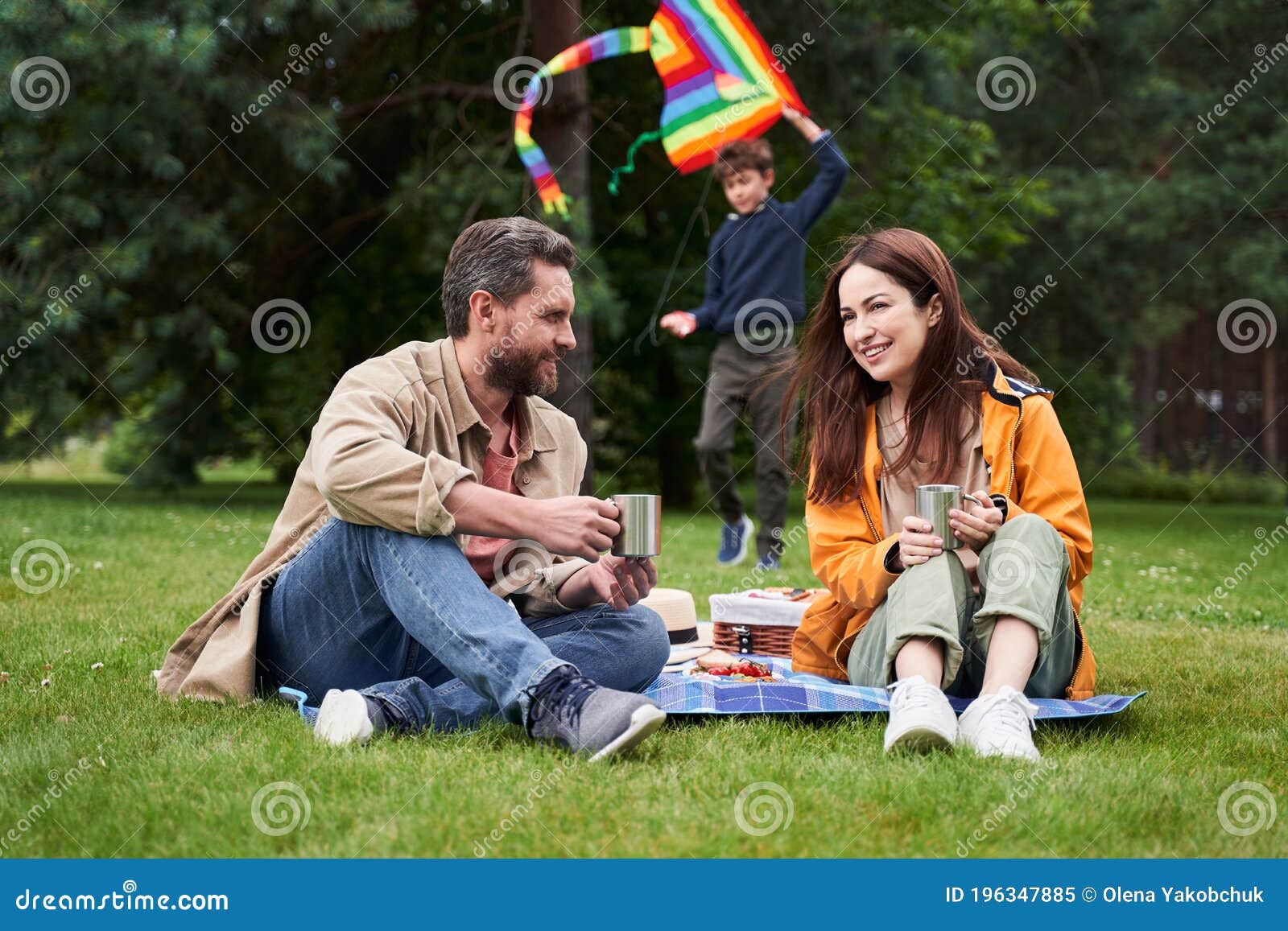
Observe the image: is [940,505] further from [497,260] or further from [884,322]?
[497,260]

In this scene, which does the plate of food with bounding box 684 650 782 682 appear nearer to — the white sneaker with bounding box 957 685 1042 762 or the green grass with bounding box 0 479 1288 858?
the green grass with bounding box 0 479 1288 858

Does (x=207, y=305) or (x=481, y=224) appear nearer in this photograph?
(x=481, y=224)

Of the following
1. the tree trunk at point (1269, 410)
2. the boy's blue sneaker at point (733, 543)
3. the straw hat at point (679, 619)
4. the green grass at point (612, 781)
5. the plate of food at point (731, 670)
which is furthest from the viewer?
the tree trunk at point (1269, 410)

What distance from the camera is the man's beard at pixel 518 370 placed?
322 centimetres

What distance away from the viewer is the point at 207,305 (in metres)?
11.8

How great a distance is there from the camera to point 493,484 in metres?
3.31

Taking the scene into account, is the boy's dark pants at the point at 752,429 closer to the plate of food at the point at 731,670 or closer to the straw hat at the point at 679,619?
the straw hat at the point at 679,619

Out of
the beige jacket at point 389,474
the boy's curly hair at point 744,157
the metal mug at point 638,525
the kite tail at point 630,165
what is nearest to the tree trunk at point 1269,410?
the kite tail at point 630,165

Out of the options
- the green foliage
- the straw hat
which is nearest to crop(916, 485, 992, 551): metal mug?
the straw hat

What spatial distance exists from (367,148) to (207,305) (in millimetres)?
2476

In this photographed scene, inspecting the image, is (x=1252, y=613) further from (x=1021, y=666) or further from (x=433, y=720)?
(x=433, y=720)

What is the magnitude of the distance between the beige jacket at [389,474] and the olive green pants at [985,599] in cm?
88

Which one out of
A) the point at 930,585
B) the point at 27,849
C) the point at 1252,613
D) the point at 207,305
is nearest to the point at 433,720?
the point at 27,849
